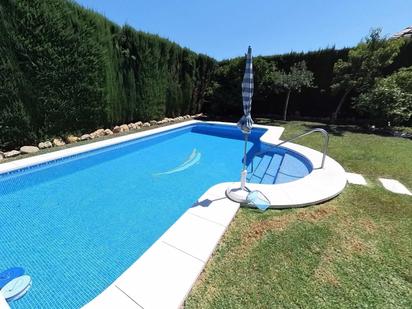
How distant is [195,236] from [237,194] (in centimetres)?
120

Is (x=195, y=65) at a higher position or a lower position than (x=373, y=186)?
higher

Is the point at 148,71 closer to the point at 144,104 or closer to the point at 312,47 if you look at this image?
the point at 144,104

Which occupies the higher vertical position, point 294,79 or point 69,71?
point 294,79

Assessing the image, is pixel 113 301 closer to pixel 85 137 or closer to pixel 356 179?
pixel 356 179

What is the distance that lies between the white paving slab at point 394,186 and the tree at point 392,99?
577 cm

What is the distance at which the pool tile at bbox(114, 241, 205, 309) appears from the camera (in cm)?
195

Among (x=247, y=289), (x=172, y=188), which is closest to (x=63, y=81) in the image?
(x=172, y=188)

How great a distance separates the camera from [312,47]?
12.5 metres

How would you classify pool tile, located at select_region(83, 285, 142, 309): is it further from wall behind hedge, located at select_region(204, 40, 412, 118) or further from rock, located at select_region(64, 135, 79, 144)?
wall behind hedge, located at select_region(204, 40, 412, 118)

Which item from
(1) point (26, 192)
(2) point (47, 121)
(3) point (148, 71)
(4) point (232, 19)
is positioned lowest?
(1) point (26, 192)

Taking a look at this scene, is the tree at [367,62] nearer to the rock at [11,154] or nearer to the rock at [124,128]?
the rock at [124,128]

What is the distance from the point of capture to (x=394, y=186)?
439 cm

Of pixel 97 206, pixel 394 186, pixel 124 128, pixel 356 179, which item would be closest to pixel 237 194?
pixel 97 206

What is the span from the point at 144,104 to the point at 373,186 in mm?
9824
